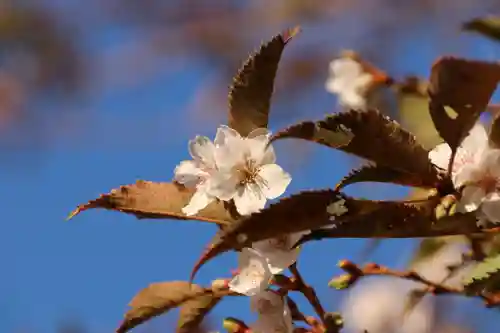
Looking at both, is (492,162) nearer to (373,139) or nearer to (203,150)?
(373,139)

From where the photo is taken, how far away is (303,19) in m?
1.84

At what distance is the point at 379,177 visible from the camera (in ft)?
1.42

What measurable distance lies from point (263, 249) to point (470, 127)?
5.1 inches

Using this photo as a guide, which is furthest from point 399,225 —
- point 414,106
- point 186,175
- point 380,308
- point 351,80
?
point 380,308

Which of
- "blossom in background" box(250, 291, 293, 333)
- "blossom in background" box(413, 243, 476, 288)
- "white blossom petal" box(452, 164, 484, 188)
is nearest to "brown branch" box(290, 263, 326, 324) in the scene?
"blossom in background" box(250, 291, 293, 333)

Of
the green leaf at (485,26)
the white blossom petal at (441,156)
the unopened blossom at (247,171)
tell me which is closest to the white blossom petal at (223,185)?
the unopened blossom at (247,171)

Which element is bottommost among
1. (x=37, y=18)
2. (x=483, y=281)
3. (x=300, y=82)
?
(x=483, y=281)

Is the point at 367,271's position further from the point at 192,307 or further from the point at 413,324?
the point at 413,324

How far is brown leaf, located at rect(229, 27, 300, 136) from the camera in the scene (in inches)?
→ 18.1

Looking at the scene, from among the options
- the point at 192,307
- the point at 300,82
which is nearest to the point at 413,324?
the point at 192,307

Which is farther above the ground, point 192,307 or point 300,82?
point 300,82

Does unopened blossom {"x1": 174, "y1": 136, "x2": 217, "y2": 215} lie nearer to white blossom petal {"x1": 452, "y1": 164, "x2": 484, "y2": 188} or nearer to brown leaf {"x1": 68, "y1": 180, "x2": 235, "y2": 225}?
brown leaf {"x1": 68, "y1": 180, "x2": 235, "y2": 225}

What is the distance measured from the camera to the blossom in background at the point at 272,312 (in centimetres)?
48

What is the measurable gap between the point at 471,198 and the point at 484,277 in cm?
5
